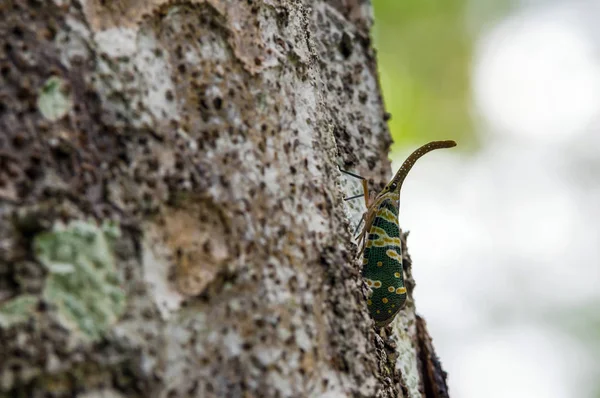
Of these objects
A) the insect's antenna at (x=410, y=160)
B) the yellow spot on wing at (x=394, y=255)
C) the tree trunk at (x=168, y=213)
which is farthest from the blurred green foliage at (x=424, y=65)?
the tree trunk at (x=168, y=213)

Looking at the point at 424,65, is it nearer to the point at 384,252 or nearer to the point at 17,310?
the point at 384,252

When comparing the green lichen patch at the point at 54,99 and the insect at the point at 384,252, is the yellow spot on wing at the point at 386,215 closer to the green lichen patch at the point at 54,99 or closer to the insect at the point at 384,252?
the insect at the point at 384,252

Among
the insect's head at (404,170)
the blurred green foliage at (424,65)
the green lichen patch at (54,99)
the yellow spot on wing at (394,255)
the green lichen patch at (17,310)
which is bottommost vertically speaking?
the green lichen patch at (17,310)

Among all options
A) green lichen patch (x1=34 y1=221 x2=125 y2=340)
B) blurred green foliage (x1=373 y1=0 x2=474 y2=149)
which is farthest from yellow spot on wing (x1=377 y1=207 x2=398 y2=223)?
blurred green foliage (x1=373 y1=0 x2=474 y2=149)

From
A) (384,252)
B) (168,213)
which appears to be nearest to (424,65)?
(384,252)

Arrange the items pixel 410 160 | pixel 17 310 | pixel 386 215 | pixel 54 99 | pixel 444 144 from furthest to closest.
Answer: pixel 410 160 → pixel 444 144 → pixel 386 215 → pixel 54 99 → pixel 17 310

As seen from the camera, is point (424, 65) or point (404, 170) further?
point (424, 65)

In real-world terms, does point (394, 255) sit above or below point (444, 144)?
below
